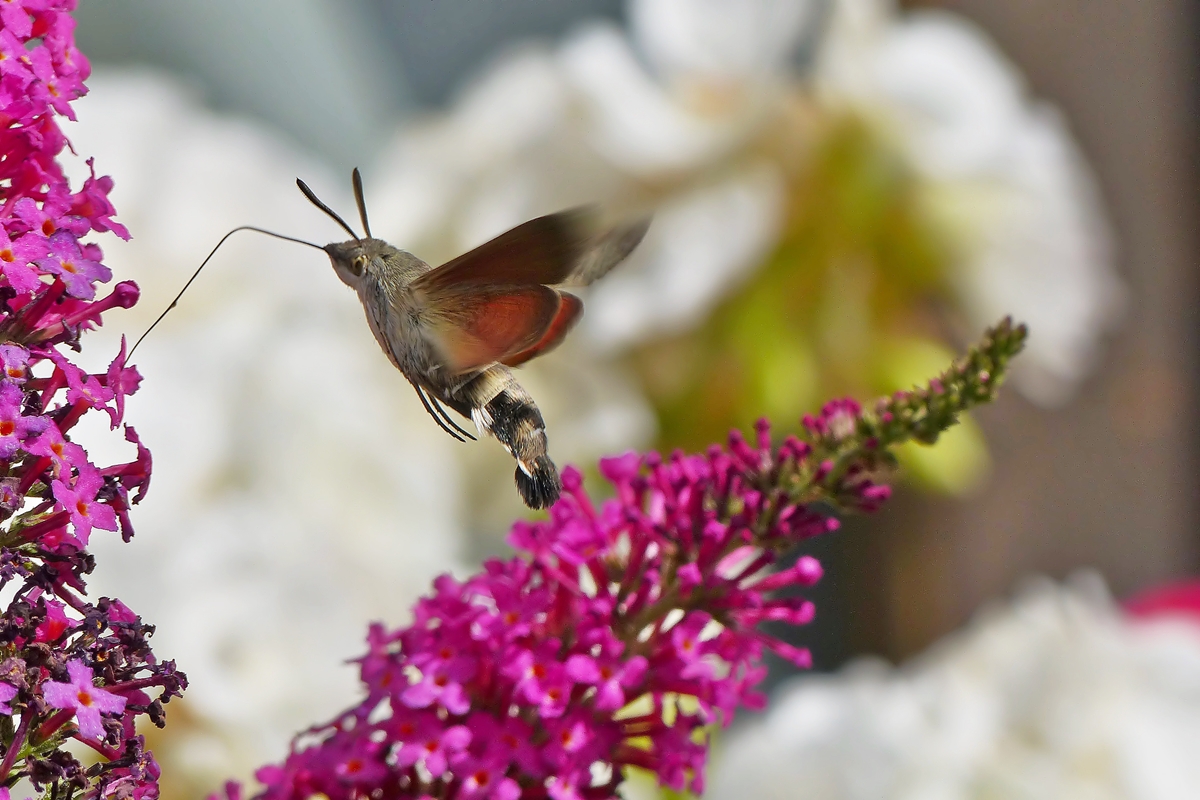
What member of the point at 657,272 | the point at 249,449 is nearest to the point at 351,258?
the point at 249,449

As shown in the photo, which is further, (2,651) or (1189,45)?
(1189,45)

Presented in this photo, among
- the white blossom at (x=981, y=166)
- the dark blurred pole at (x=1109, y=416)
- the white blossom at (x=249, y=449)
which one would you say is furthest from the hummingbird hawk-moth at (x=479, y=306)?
the dark blurred pole at (x=1109, y=416)

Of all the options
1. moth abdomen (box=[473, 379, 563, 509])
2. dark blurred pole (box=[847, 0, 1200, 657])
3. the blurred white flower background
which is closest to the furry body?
Answer: moth abdomen (box=[473, 379, 563, 509])

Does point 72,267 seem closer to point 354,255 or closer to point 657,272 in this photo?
point 354,255

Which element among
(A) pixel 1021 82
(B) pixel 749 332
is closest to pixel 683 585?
(B) pixel 749 332

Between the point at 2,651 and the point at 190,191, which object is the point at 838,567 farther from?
the point at 2,651

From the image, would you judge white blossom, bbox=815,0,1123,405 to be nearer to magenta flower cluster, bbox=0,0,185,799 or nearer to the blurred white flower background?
the blurred white flower background

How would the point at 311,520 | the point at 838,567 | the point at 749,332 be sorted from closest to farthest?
the point at 311,520 → the point at 749,332 → the point at 838,567
